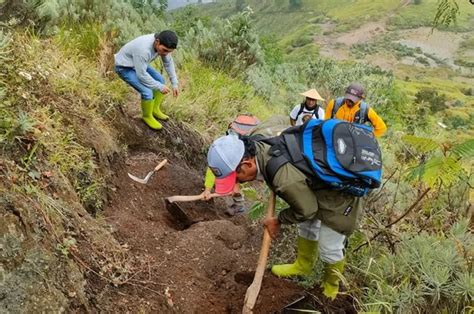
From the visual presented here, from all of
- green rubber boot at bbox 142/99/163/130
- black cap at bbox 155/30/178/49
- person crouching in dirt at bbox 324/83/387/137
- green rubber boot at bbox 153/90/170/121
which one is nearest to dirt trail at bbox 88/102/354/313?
green rubber boot at bbox 142/99/163/130

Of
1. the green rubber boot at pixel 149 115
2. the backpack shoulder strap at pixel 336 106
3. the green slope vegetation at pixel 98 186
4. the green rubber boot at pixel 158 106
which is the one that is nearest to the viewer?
the green slope vegetation at pixel 98 186

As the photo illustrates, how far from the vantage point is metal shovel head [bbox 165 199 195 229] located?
4.77 m

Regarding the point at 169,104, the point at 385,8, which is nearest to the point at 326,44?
the point at 385,8

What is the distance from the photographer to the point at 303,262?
3.83 meters

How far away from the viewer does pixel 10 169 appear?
9.86 ft

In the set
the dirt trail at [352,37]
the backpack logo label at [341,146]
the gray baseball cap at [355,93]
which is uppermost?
the backpack logo label at [341,146]

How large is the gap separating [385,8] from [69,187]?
107m

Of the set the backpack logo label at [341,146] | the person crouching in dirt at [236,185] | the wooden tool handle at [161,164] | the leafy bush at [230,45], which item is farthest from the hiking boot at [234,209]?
the leafy bush at [230,45]

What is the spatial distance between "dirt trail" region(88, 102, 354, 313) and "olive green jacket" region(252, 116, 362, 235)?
0.67m

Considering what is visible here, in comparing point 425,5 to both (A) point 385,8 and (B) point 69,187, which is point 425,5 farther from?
(B) point 69,187

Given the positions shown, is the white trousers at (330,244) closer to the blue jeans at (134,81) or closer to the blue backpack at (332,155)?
the blue backpack at (332,155)

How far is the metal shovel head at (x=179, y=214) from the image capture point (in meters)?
4.77

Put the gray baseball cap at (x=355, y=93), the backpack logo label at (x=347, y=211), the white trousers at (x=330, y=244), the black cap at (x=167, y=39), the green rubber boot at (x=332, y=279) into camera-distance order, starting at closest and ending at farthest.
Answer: the backpack logo label at (x=347, y=211)
the white trousers at (x=330, y=244)
the green rubber boot at (x=332, y=279)
the black cap at (x=167, y=39)
the gray baseball cap at (x=355, y=93)

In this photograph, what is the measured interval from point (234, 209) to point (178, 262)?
5.51 ft
